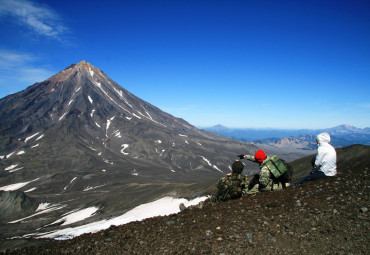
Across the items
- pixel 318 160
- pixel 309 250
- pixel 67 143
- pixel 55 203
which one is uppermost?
pixel 67 143

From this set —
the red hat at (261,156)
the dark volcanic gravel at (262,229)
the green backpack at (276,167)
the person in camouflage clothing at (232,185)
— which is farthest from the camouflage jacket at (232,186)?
the green backpack at (276,167)

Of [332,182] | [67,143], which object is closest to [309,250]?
[332,182]

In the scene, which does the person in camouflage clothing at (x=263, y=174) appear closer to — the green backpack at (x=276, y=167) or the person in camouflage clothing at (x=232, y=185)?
the green backpack at (x=276, y=167)

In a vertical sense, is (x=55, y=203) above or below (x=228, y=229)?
below

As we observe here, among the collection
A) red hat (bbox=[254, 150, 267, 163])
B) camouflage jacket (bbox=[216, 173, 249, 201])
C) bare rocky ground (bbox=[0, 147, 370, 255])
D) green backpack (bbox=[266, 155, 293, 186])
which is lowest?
bare rocky ground (bbox=[0, 147, 370, 255])

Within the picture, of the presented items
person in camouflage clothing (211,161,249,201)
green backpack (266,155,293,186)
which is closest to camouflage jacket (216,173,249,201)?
person in camouflage clothing (211,161,249,201)

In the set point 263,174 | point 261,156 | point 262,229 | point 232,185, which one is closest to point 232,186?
point 232,185

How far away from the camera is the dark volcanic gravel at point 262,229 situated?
6.52 meters

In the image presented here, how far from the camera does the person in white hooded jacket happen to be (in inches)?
437

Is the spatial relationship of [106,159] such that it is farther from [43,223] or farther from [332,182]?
[332,182]

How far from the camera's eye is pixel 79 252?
7.72m

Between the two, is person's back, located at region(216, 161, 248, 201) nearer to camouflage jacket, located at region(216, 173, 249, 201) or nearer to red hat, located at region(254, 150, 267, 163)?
camouflage jacket, located at region(216, 173, 249, 201)

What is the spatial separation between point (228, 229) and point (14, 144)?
227220mm

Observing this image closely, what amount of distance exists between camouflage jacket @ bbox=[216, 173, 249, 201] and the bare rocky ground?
2.43 ft
